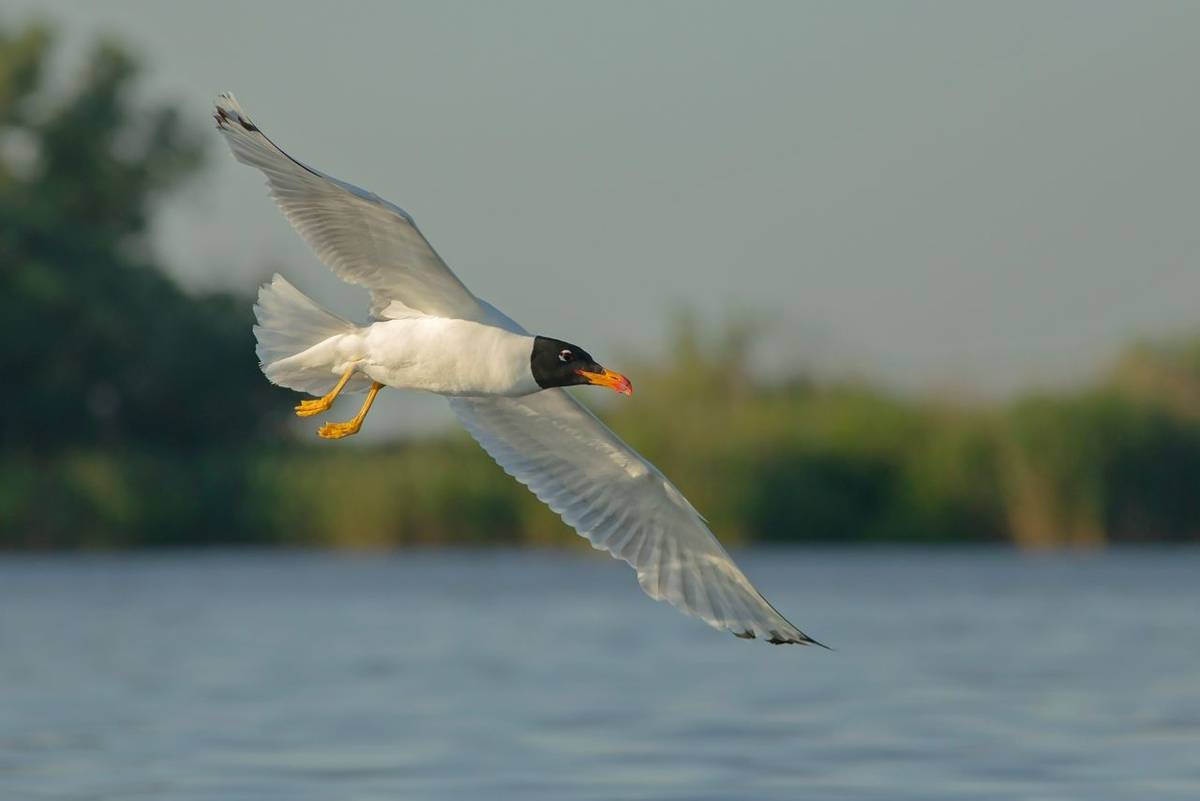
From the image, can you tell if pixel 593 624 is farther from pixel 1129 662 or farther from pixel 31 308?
pixel 31 308

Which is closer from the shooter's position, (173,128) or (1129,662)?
(1129,662)

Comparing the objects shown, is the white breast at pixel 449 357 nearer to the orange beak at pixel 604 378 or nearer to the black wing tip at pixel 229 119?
the orange beak at pixel 604 378

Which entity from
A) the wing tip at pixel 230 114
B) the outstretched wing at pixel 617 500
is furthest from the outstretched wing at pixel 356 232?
the outstretched wing at pixel 617 500

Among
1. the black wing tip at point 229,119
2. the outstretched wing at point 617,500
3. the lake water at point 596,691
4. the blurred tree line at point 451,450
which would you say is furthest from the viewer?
the blurred tree line at point 451,450

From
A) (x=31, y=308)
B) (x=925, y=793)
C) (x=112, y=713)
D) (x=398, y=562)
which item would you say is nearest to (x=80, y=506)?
(x=398, y=562)

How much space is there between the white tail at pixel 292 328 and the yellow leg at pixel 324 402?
0.07 meters


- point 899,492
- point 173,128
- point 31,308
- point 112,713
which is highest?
point 173,128

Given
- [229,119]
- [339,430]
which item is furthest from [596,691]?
[229,119]

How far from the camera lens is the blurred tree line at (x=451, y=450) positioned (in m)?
27.8

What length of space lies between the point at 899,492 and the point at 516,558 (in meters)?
5.70

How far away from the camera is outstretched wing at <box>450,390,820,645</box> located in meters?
9.69

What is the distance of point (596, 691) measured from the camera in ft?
48.2

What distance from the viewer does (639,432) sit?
28.0m

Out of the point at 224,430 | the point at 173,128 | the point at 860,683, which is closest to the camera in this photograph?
the point at 860,683
